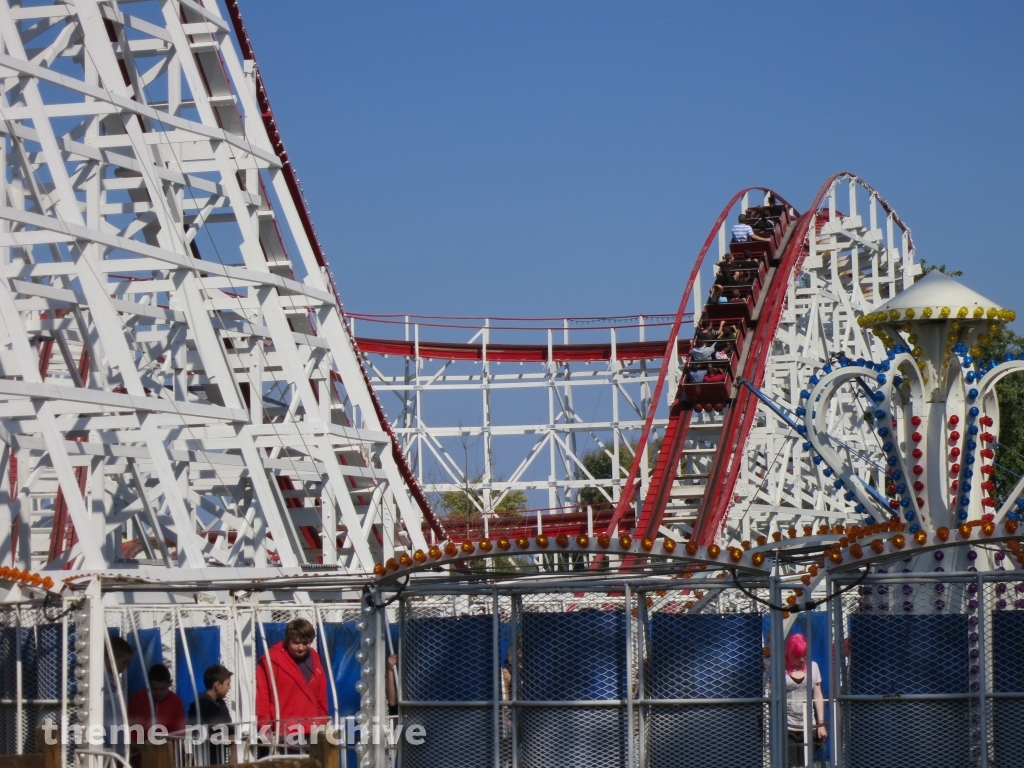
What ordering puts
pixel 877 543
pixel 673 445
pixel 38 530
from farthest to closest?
pixel 673 445 → pixel 38 530 → pixel 877 543

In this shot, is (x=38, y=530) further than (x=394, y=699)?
Yes

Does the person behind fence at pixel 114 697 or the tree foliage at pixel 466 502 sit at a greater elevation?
the tree foliage at pixel 466 502

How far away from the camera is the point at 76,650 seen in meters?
6.91

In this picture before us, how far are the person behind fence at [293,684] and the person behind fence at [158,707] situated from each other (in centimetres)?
40

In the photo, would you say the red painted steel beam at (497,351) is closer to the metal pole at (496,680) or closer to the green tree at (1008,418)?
the green tree at (1008,418)

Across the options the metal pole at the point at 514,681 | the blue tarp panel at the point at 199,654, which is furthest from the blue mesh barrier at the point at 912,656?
the blue tarp panel at the point at 199,654

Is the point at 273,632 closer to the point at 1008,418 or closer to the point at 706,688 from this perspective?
the point at 706,688

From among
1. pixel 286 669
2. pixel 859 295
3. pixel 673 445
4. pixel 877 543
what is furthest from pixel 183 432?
pixel 859 295

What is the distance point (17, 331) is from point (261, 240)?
4.79 meters

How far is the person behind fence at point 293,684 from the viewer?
7500 mm

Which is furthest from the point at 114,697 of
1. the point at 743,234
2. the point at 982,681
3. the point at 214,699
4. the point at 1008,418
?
the point at 1008,418

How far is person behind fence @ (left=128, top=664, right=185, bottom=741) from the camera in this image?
7.25 m

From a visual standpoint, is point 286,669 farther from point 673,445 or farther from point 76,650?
point 673,445

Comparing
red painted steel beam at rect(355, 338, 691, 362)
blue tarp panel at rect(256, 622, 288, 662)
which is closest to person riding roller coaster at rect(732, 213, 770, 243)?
red painted steel beam at rect(355, 338, 691, 362)
